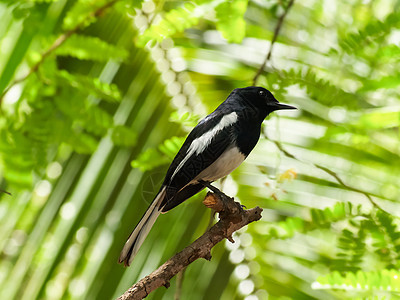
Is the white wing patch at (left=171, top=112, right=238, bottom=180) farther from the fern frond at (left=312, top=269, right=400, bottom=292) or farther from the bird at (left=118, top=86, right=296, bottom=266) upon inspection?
the fern frond at (left=312, top=269, right=400, bottom=292)

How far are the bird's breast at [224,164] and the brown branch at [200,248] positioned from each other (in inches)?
4.8

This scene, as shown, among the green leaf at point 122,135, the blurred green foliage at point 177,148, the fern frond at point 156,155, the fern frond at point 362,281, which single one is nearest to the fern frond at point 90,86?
the blurred green foliage at point 177,148

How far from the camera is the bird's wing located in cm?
171

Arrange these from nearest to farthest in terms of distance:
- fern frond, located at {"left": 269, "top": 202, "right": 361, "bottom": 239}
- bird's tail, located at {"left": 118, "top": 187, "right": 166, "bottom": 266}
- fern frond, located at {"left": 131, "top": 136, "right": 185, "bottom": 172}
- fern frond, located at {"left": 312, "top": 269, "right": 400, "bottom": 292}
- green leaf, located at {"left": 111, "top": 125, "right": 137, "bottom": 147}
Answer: bird's tail, located at {"left": 118, "top": 187, "right": 166, "bottom": 266}, fern frond, located at {"left": 312, "top": 269, "right": 400, "bottom": 292}, fern frond, located at {"left": 269, "top": 202, "right": 361, "bottom": 239}, fern frond, located at {"left": 131, "top": 136, "right": 185, "bottom": 172}, green leaf, located at {"left": 111, "top": 125, "right": 137, "bottom": 147}

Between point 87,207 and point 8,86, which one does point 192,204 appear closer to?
point 87,207

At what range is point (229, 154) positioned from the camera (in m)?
1.82

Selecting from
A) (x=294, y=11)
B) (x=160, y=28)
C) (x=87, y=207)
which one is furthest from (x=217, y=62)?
(x=87, y=207)

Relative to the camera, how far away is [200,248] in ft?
4.99

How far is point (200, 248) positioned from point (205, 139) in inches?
17.3

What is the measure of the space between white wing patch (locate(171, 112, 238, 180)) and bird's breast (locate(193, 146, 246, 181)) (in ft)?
0.23

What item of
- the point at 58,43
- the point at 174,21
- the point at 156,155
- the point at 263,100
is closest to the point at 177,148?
the point at 156,155

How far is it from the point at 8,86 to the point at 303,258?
1391 millimetres

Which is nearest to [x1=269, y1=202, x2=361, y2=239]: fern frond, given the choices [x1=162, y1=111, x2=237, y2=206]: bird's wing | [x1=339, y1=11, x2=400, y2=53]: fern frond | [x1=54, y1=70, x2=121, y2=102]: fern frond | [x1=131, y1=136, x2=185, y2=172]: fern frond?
[x1=162, y1=111, x2=237, y2=206]: bird's wing

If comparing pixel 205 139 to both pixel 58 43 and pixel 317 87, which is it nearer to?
pixel 317 87
